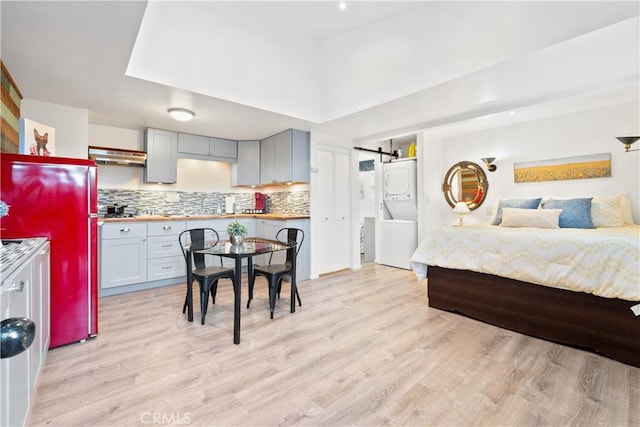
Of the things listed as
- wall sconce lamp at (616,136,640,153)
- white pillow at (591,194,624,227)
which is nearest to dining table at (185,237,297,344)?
white pillow at (591,194,624,227)

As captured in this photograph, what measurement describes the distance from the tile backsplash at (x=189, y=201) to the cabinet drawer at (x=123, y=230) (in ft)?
2.34

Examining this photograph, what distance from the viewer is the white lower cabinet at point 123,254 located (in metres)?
3.77

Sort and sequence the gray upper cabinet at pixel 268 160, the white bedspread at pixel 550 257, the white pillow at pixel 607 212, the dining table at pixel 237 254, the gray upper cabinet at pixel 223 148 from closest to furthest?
the white bedspread at pixel 550 257 < the dining table at pixel 237 254 < the white pillow at pixel 607 212 < the gray upper cabinet at pixel 268 160 < the gray upper cabinet at pixel 223 148

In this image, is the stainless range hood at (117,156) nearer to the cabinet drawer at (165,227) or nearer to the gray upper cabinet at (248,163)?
the cabinet drawer at (165,227)

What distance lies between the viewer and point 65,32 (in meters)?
2.05

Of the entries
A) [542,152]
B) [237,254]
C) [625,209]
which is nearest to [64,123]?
[237,254]

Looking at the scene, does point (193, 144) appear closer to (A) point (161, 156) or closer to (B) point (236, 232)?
(A) point (161, 156)

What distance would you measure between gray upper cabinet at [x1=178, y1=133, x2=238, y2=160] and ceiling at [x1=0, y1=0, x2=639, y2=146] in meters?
0.27

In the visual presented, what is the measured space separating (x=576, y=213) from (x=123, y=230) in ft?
18.8

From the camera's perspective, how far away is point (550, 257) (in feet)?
8.31

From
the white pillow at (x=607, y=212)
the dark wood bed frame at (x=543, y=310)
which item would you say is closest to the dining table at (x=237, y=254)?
the dark wood bed frame at (x=543, y=310)

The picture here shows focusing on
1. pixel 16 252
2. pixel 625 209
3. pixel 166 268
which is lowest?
pixel 166 268

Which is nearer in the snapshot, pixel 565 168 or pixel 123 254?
pixel 123 254

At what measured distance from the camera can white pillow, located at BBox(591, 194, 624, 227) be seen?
3494 mm
